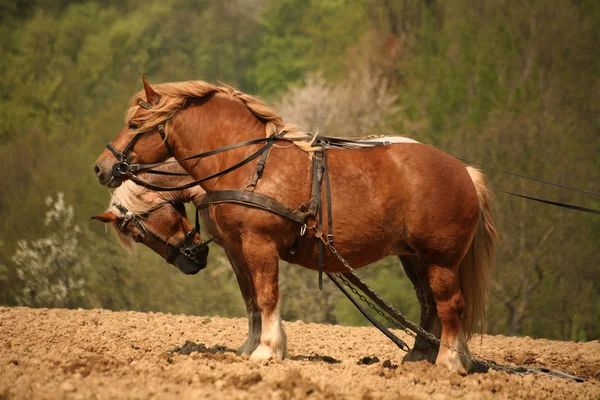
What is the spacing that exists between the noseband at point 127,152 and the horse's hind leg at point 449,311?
2.63 metres

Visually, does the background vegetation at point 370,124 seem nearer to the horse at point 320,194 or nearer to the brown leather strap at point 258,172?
the horse at point 320,194

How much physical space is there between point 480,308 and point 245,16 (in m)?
53.3

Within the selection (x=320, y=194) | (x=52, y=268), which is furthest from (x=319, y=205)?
(x=52, y=268)

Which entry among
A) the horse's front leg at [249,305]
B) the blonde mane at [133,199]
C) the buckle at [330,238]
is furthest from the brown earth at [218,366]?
the blonde mane at [133,199]

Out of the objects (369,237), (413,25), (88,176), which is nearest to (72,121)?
(88,176)

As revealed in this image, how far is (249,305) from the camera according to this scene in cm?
790

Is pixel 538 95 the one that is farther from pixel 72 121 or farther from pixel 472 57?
pixel 72 121

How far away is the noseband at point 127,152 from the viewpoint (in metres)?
7.18

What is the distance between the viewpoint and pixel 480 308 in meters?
7.43

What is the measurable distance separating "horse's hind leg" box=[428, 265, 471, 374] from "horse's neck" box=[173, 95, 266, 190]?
6.54 feet

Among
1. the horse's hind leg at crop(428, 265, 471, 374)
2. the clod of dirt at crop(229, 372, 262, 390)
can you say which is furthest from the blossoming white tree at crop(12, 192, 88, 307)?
the clod of dirt at crop(229, 372, 262, 390)

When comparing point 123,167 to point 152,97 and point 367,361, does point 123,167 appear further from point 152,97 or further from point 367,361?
point 367,361

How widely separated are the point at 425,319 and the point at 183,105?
3003 mm

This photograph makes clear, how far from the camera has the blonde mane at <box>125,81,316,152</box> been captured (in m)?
7.20
